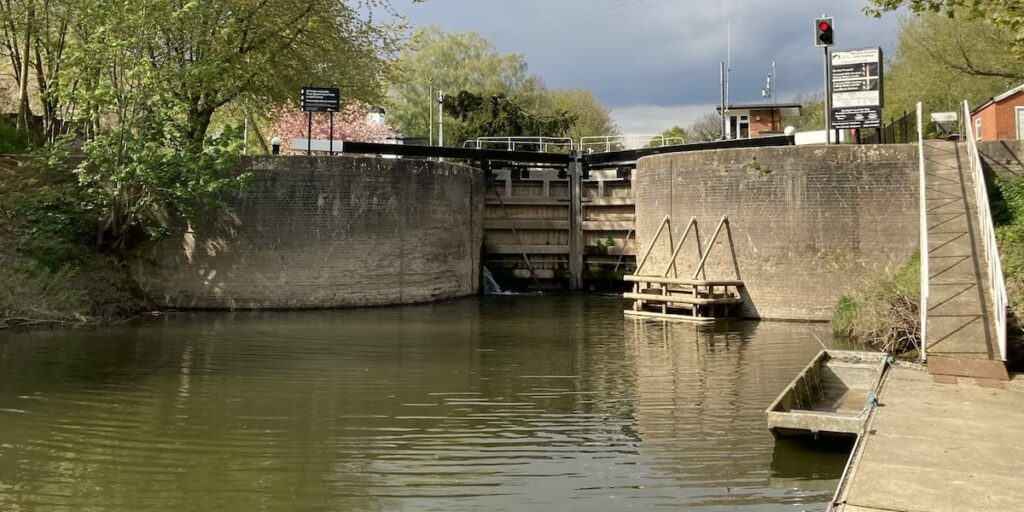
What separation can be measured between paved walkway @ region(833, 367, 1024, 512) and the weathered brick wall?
9.81 metres

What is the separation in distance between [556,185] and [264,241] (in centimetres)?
968

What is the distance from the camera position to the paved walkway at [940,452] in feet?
Result: 17.5

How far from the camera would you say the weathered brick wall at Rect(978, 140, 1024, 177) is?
1695cm

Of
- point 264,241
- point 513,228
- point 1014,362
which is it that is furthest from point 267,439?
point 513,228

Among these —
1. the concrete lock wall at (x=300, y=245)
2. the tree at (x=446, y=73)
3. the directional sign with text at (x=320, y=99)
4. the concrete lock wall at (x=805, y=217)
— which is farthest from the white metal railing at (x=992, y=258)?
the tree at (x=446, y=73)

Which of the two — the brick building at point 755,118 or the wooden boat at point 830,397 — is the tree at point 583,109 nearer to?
the brick building at point 755,118

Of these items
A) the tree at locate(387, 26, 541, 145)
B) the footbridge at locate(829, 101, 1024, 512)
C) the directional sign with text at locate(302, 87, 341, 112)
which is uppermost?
the tree at locate(387, 26, 541, 145)

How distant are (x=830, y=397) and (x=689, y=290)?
953 centimetres

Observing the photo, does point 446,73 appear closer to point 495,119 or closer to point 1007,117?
point 495,119

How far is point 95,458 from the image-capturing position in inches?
286

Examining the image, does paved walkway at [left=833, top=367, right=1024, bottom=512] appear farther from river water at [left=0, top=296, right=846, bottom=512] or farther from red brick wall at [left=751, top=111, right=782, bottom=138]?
red brick wall at [left=751, top=111, right=782, bottom=138]

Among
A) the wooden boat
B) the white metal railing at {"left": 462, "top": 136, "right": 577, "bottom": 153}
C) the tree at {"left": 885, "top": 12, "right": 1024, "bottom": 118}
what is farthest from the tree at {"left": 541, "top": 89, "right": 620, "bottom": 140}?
the wooden boat

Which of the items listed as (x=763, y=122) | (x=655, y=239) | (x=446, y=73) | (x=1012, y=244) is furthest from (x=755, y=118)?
(x=446, y=73)

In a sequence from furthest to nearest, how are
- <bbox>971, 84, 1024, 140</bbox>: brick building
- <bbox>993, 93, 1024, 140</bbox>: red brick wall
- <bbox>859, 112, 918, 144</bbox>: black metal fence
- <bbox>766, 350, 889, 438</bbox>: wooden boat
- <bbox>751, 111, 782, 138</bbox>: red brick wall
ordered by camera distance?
<bbox>751, 111, 782, 138</bbox>: red brick wall
<bbox>993, 93, 1024, 140</bbox>: red brick wall
<bbox>859, 112, 918, 144</bbox>: black metal fence
<bbox>971, 84, 1024, 140</bbox>: brick building
<bbox>766, 350, 889, 438</bbox>: wooden boat
